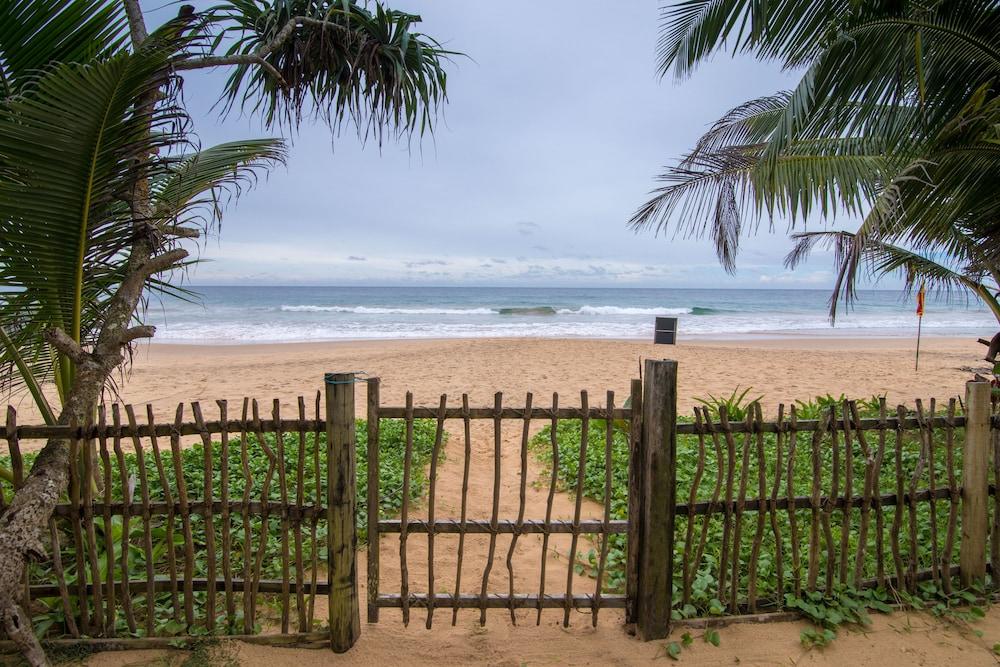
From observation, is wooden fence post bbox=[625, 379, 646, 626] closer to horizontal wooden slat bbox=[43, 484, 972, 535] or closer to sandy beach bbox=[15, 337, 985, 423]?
horizontal wooden slat bbox=[43, 484, 972, 535]

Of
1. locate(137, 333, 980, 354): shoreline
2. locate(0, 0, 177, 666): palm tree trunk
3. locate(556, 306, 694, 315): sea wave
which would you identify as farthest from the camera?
locate(556, 306, 694, 315): sea wave

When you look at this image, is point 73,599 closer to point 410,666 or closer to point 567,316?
point 410,666

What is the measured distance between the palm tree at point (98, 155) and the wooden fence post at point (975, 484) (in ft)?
12.2

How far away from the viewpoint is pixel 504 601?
2865 mm

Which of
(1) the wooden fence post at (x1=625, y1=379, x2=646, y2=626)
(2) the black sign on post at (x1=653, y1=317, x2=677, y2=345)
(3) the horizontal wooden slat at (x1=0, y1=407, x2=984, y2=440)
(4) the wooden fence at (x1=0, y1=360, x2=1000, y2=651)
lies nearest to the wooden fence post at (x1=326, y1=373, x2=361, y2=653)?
(4) the wooden fence at (x1=0, y1=360, x2=1000, y2=651)

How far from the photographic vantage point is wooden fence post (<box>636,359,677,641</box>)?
8.93ft

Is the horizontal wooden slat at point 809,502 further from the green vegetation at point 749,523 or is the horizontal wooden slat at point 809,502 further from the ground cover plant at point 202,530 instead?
the ground cover plant at point 202,530

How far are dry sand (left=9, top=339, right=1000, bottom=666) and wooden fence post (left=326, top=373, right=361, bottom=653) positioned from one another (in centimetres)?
20

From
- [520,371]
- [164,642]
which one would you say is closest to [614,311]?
[520,371]

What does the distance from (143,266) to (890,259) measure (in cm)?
813

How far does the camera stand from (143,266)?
263cm

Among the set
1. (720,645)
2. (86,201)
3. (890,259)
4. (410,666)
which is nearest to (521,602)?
(410,666)

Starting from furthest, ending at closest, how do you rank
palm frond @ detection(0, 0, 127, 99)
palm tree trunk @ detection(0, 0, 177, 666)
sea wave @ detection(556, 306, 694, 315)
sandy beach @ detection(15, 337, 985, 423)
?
sea wave @ detection(556, 306, 694, 315)
sandy beach @ detection(15, 337, 985, 423)
palm frond @ detection(0, 0, 127, 99)
palm tree trunk @ detection(0, 0, 177, 666)

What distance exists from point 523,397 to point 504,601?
595 centimetres
